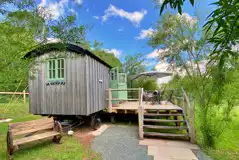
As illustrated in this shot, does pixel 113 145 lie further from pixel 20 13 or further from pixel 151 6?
pixel 151 6

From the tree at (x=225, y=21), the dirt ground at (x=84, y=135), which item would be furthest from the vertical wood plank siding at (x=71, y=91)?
the tree at (x=225, y=21)

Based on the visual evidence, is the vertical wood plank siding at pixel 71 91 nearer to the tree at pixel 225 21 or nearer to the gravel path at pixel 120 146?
the gravel path at pixel 120 146

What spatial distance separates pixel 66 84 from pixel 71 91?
0.32 m

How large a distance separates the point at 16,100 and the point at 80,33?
10.4 m

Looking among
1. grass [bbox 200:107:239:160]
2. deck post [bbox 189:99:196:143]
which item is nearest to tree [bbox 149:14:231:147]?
grass [bbox 200:107:239:160]

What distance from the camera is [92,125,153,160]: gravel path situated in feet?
12.6

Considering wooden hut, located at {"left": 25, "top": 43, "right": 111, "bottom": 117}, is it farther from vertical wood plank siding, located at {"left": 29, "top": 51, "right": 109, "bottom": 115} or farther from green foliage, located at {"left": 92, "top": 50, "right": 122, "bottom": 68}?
green foliage, located at {"left": 92, "top": 50, "right": 122, "bottom": 68}

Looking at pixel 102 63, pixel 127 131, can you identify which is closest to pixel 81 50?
pixel 102 63

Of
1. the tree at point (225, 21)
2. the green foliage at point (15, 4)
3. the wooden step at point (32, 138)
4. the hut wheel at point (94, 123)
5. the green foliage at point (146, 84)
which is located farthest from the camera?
the green foliage at point (146, 84)

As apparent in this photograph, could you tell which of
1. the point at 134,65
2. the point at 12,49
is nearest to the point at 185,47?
the point at 12,49

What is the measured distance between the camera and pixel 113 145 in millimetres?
4590

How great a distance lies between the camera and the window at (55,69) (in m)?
5.95

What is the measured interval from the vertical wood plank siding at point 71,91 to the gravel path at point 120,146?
112cm

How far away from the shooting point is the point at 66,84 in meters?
5.87
